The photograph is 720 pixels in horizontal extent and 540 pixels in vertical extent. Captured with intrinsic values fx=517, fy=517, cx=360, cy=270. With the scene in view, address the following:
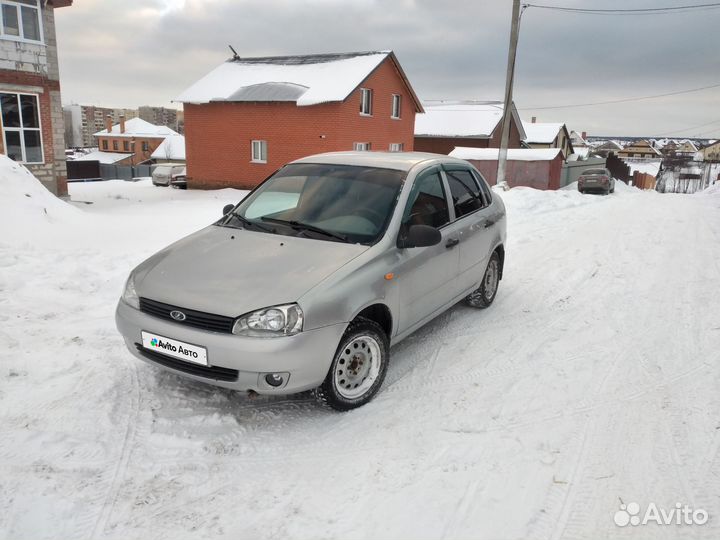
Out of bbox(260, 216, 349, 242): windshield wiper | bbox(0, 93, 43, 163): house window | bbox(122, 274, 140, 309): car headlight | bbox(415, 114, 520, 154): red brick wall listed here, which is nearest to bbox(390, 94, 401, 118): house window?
bbox(415, 114, 520, 154): red brick wall

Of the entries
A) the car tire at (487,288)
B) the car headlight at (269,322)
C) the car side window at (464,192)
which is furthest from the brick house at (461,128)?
the car headlight at (269,322)

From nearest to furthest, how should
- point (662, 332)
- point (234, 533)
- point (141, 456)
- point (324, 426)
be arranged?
1. point (234, 533)
2. point (141, 456)
3. point (324, 426)
4. point (662, 332)

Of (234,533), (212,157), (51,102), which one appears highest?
(51,102)

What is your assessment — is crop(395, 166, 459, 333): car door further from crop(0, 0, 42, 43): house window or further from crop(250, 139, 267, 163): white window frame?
crop(250, 139, 267, 163): white window frame

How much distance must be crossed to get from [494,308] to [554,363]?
1.53 meters

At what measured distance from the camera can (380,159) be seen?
188 inches

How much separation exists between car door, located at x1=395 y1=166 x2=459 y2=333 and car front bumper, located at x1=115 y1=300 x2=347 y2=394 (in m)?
0.87

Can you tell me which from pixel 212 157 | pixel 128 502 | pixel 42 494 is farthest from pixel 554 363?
pixel 212 157

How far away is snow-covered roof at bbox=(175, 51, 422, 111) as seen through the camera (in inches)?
885

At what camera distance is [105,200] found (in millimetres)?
19047

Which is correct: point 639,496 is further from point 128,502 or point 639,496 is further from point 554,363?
point 128,502

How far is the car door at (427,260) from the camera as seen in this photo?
407cm

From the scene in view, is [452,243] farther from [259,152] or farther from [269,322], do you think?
[259,152]

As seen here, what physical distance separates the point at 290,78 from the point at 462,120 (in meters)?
18.7
